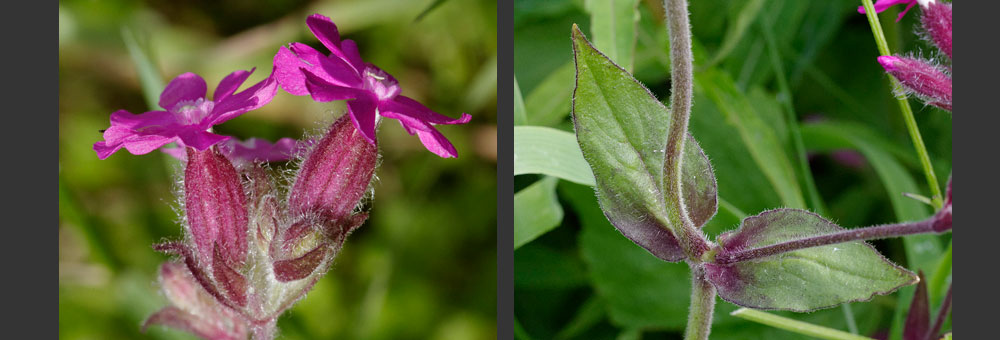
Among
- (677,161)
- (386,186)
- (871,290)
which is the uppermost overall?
(677,161)

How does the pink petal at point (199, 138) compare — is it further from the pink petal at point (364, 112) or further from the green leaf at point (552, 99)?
the green leaf at point (552, 99)

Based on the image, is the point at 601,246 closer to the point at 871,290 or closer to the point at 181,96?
the point at 871,290

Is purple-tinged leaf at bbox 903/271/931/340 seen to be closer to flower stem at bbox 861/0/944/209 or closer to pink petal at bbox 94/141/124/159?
flower stem at bbox 861/0/944/209

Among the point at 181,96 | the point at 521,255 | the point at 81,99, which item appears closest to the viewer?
the point at 181,96

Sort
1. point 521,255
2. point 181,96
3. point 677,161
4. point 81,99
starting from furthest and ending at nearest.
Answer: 1. point 81,99
2. point 521,255
3. point 181,96
4. point 677,161

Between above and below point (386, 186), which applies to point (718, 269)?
above

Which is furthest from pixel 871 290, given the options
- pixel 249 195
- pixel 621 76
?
pixel 249 195

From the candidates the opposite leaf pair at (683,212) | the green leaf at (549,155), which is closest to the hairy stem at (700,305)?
the opposite leaf pair at (683,212)
